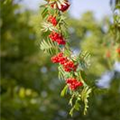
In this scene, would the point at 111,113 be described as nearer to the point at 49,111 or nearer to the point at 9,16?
the point at 49,111

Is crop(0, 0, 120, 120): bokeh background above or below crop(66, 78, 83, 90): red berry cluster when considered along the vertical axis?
Answer: above

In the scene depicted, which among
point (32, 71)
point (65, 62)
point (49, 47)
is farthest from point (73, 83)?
point (32, 71)

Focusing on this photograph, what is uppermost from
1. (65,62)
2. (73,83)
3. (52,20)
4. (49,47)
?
(52,20)

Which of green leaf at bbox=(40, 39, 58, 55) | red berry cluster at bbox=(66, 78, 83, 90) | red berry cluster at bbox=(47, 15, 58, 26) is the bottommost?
red berry cluster at bbox=(66, 78, 83, 90)

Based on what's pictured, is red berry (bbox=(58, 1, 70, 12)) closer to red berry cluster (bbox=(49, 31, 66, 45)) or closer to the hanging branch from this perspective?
the hanging branch

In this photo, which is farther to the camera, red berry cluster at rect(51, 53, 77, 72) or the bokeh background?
the bokeh background

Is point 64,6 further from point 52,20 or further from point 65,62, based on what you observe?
point 65,62

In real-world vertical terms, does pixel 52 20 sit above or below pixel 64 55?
above

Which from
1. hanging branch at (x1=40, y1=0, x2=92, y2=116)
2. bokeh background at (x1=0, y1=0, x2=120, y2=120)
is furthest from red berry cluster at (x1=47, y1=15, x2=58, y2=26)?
bokeh background at (x1=0, y1=0, x2=120, y2=120)

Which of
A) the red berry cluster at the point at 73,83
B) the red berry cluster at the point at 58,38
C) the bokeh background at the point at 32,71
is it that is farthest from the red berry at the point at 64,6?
the bokeh background at the point at 32,71

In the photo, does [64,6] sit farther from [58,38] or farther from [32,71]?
[32,71]

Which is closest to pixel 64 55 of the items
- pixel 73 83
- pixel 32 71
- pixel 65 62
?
pixel 65 62

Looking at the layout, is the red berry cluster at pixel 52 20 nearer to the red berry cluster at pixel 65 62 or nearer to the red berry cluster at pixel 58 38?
the red berry cluster at pixel 58 38

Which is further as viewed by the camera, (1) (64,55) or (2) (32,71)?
(2) (32,71)
